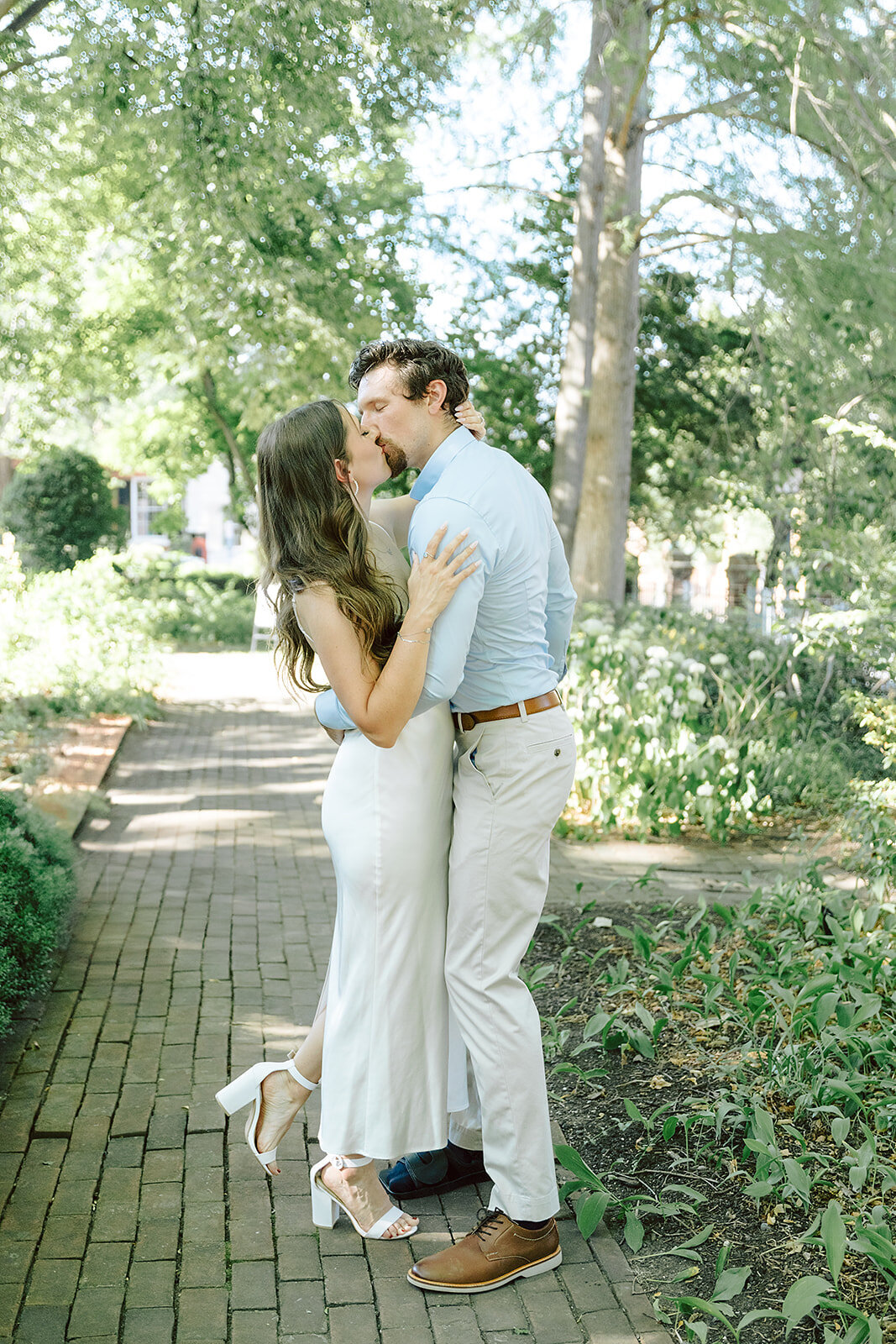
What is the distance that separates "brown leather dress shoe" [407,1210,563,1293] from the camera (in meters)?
2.79

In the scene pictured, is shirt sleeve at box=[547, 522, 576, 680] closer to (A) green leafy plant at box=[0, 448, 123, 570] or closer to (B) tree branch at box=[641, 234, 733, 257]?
(B) tree branch at box=[641, 234, 733, 257]

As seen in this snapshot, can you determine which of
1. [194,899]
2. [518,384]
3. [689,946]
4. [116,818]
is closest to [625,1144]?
[689,946]

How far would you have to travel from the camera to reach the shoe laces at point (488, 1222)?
2.86 m

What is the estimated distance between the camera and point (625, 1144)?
3.42 meters

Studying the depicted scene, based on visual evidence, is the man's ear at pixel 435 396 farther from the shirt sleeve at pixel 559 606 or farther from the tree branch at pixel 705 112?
the tree branch at pixel 705 112

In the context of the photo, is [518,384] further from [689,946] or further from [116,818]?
[689,946]

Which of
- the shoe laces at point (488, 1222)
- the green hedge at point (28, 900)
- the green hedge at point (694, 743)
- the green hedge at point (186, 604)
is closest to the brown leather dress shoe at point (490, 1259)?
the shoe laces at point (488, 1222)

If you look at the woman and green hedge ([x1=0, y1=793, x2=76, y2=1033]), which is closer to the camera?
the woman

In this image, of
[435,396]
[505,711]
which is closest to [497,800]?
[505,711]

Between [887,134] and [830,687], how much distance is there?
4.16m

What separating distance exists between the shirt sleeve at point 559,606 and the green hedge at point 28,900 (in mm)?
2115

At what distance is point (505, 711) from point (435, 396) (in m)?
0.78

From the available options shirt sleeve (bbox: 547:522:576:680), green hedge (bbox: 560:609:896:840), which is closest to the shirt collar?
shirt sleeve (bbox: 547:522:576:680)

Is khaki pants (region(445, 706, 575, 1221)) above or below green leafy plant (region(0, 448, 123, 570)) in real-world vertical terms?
below
